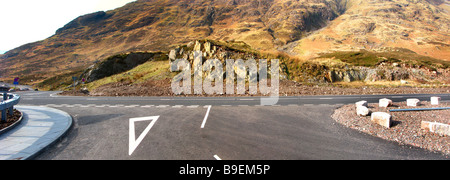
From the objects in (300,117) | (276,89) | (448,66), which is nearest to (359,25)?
(448,66)

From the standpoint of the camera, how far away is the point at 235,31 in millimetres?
122062

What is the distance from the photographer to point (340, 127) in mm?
7820

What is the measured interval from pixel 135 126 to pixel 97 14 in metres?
230

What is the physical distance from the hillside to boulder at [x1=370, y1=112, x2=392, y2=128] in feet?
229

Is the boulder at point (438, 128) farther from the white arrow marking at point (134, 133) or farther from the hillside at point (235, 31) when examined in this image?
the hillside at point (235, 31)

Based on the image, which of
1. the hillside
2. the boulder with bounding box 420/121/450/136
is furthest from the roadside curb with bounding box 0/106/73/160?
the hillside

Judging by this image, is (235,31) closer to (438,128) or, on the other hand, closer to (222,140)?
(438,128)

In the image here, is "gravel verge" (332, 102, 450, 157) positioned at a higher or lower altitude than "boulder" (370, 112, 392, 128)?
lower

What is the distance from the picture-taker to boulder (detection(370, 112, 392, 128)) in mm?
7395

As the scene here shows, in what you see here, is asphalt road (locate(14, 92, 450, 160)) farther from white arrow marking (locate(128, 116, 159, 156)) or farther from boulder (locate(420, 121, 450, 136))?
boulder (locate(420, 121, 450, 136))

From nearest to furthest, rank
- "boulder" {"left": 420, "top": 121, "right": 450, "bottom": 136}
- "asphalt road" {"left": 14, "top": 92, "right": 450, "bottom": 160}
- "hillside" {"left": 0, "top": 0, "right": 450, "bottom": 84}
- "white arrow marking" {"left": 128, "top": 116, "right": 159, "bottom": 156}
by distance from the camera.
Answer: "asphalt road" {"left": 14, "top": 92, "right": 450, "bottom": 160}
"white arrow marking" {"left": 128, "top": 116, "right": 159, "bottom": 156}
"boulder" {"left": 420, "top": 121, "right": 450, "bottom": 136}
"hillside" {"left": 0, "top": 0, "right": 450, "bottom": 84}

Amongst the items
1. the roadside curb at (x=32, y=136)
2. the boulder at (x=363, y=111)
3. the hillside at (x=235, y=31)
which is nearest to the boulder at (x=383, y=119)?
the boulder at (x=363, y=111)

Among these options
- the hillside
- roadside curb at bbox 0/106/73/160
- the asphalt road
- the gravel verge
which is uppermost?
the hillside
